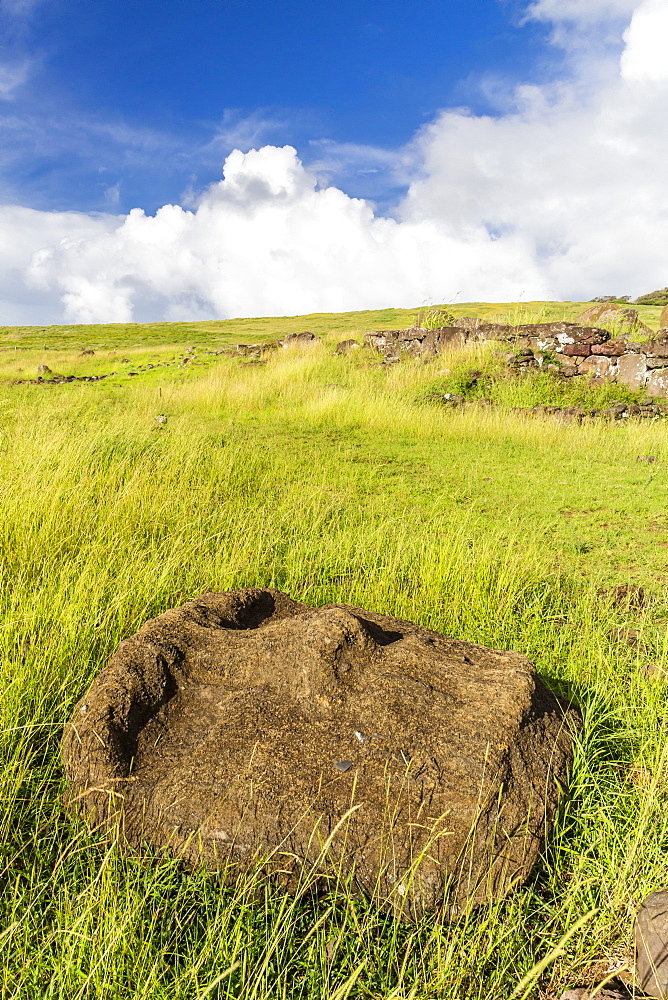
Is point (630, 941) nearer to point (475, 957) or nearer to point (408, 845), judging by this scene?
point (475, 957)

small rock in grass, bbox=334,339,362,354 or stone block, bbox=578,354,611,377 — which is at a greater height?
small rock in grass, bbox=334,339,362,354

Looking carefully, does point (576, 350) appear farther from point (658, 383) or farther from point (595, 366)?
point (658, 383)

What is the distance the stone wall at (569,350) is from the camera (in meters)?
13.1

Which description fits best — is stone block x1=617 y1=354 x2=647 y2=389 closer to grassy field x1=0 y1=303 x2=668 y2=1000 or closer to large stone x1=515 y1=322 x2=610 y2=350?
large stone x1=515 y1=322 x2=610 y2=350

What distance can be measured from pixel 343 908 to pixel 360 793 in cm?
37

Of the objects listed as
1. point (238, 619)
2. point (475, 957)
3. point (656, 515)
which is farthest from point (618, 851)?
point (656, 515)

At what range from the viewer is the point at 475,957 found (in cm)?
196

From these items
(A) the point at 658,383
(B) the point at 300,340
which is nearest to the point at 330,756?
(A) the point at 658,383

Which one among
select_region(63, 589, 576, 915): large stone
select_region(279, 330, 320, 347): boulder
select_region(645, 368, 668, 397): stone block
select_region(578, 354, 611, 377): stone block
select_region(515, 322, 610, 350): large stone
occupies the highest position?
select_region(279, 330, 320, 347): boulder

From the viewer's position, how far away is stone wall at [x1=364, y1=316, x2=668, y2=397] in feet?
43.0

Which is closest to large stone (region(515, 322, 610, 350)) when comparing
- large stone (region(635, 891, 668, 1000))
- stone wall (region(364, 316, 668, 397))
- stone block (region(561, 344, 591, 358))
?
stone wall (region(364, 316, 668, 397))

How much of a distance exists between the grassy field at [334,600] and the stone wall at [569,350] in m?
2.46

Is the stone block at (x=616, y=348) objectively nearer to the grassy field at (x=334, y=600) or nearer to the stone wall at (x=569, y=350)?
the stone wall at (x=569, y=350)

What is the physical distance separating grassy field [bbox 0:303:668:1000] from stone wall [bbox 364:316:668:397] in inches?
97.0
